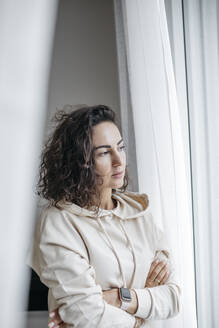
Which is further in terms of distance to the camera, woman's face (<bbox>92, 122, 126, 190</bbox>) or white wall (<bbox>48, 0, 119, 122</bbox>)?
white wall (<bbox>48, 0, 119, 122</bbox>)

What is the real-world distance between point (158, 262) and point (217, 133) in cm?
51

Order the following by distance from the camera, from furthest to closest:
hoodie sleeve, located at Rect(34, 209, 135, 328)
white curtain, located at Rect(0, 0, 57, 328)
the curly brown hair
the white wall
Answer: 1. the white wall
2. the curly brown hair
3. hoodie sleeve, located at Rect(34, 209, 135, 328)
4. white curtain, located at Rect(0, 0, 57, 328)

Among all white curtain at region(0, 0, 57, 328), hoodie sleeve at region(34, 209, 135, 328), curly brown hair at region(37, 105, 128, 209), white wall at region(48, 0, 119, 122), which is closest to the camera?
white curtain at region(0, 0, 57, 328)

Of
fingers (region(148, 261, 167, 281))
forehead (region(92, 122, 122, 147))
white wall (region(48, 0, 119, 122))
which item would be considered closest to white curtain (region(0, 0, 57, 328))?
forehead (region(92, 122, 122, 147))

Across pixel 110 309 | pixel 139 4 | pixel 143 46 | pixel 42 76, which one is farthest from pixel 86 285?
pixel 139 4

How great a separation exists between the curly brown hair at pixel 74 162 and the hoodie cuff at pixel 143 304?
0.28 meters

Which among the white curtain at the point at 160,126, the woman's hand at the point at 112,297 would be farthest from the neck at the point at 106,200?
the woman's hand at the point at 112,297

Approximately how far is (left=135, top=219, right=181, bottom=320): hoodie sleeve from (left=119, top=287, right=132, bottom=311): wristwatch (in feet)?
0.11

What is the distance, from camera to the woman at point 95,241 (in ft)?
2.85

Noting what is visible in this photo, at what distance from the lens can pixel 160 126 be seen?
1034mm

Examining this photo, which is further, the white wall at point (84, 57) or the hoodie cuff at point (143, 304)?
the white wall at point (84, 57)

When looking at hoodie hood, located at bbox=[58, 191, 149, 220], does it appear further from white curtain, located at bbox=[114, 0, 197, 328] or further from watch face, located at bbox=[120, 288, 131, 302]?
watch face, located at bbox=[120, 288, 131, 302]

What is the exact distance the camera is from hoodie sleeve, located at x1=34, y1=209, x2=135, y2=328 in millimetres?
849

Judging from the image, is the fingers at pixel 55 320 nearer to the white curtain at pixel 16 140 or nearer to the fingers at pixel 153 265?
the fingers at pixel 153 265
